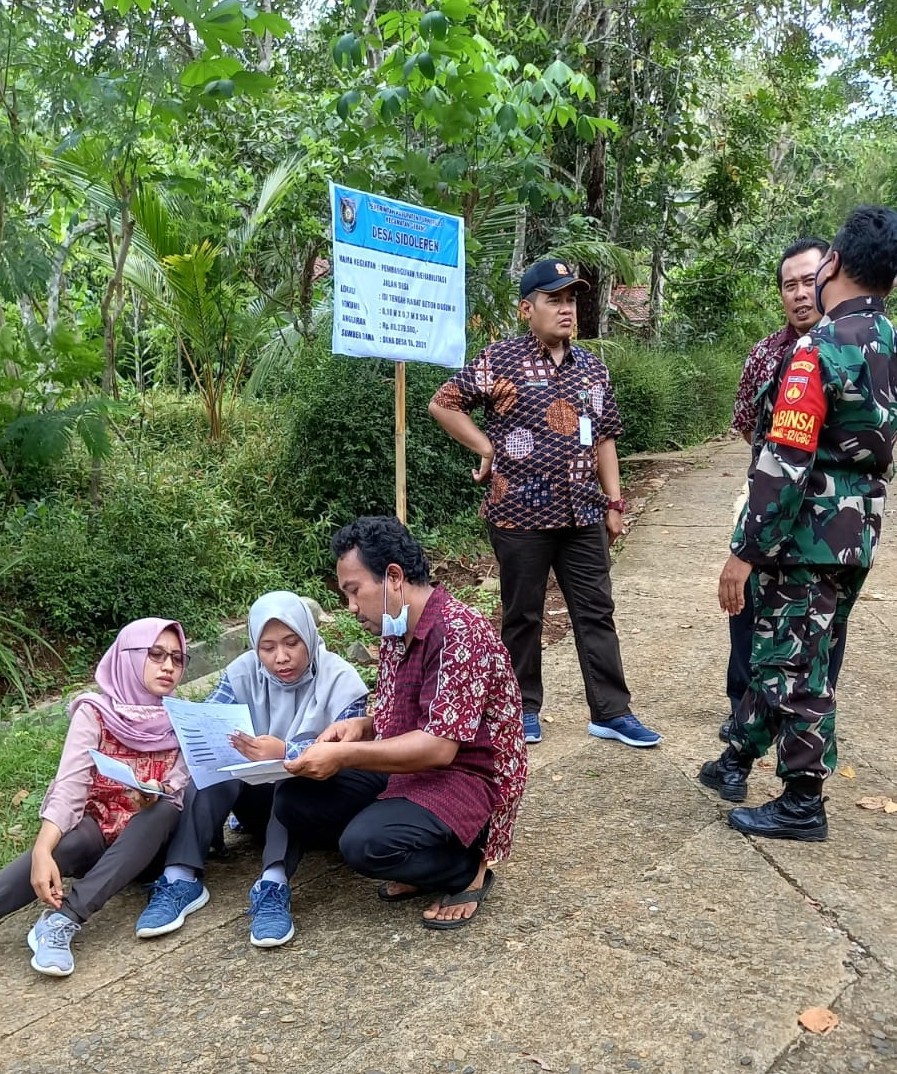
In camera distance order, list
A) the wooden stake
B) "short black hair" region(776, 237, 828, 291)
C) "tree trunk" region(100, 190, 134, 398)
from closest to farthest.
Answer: "short black hair" region(776, 237, 828, 291) → the wooden stake → "tree trunk" region(100, 190, 134, 398)

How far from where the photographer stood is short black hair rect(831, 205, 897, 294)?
2.95 m

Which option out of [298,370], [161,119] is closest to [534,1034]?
[161,119]

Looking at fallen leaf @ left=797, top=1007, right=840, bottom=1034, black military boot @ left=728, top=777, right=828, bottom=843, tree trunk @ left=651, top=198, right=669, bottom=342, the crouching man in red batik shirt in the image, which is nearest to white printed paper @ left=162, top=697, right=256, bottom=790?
the crouching man in red batik shirt

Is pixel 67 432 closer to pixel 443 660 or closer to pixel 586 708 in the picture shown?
pixel 586 708

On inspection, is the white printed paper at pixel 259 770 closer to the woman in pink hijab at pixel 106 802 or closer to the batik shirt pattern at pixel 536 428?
the woman in pink hijab at pixel 106 802

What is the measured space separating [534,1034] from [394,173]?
19.2 feet

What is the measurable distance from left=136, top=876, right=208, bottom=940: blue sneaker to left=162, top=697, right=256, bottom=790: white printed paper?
0.42 meters

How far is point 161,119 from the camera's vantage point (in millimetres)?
5125

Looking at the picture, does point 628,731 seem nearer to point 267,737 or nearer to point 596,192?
point 267,737

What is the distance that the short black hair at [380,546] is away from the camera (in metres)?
2.70

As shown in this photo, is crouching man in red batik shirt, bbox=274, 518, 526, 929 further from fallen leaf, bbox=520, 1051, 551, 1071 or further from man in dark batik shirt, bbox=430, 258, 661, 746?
man in dark batik shirt, bbox=430, 258, 661, 746

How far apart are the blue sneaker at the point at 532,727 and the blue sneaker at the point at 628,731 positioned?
0.84ft

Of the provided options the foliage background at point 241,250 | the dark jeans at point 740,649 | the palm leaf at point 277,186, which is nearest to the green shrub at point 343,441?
the foliage background at point 241,250

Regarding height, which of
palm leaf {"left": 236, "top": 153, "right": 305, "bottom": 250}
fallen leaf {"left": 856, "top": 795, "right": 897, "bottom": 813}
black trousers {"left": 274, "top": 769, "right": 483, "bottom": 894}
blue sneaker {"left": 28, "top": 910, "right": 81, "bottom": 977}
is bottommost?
blue sneaker {"left": 28, "top": 910, "right": 81, "bottom": 977}
